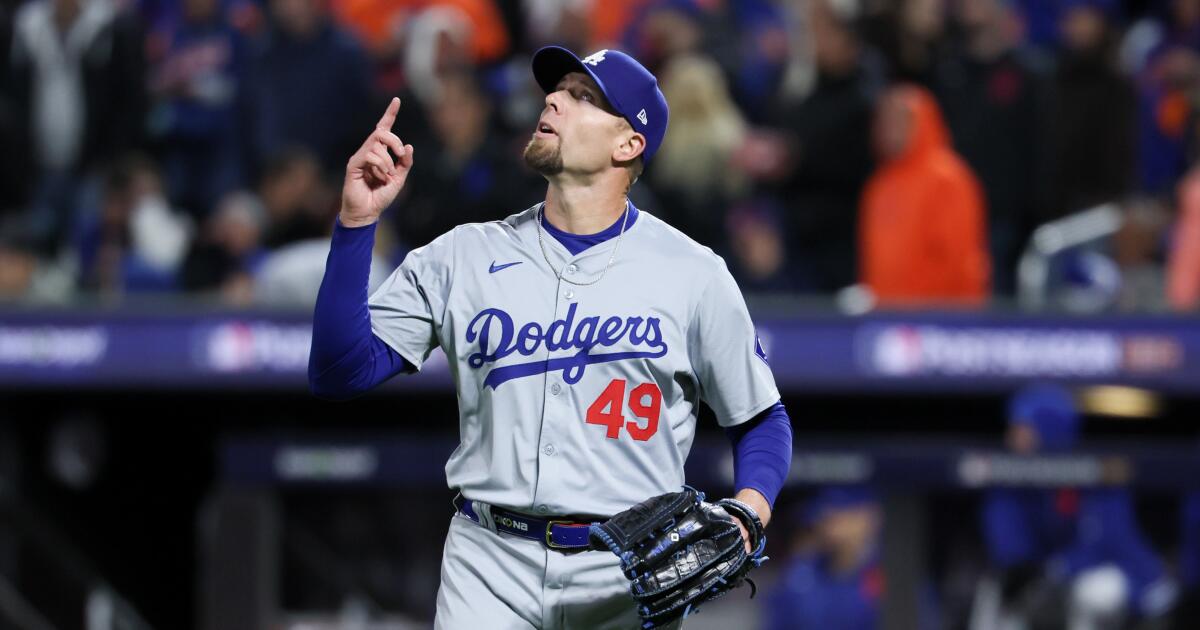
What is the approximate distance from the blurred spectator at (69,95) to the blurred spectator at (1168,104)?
14.0 ft

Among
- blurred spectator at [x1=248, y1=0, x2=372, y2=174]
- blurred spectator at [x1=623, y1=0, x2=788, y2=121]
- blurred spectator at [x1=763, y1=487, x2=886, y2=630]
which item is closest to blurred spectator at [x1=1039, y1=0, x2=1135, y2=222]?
blurred spectator at [x1=623, y1=0, x2=788, y2=121]

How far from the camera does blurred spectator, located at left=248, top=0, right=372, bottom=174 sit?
7.61 meters

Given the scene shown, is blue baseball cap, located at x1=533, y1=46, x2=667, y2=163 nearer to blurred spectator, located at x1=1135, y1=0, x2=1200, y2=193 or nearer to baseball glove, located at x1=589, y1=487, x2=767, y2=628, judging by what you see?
baseball glove, located at x1=589, y1=487, x2=767, y2=628

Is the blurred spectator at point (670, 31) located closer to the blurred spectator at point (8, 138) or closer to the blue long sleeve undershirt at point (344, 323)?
the blurred spectator at point (8, 138)

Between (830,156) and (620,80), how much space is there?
3.86 m

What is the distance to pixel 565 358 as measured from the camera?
3172 mm

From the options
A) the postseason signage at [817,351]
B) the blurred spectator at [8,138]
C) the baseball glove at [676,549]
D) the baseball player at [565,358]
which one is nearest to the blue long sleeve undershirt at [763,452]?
the baseball player at [565,358]

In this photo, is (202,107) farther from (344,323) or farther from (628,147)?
(344,323)

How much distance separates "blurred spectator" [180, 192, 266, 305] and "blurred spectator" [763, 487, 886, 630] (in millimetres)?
2452

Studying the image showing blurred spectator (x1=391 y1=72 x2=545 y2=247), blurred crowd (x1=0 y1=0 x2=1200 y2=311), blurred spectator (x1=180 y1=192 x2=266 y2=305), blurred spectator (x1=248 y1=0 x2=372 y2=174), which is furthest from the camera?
blurred spectator (x1=248 y1=0 x2=372 y2=174)

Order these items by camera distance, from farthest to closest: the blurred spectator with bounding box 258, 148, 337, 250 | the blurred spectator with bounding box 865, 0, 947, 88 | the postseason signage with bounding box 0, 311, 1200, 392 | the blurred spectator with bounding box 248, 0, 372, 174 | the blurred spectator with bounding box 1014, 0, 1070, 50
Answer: the blurred spectator with bounding box 1014, 0, 1070, 50 < the blurred spectator with bounding box 248, 0, 372, 174 < the blurred spectator with bounding box 258, 148, 337, 250 < the blurred spectator with bounding box 865, 0, 947, 88 < the postseason signage with bounding box 0, 311, 1200, 392

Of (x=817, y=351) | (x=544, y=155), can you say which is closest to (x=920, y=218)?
(x=817, y=351)

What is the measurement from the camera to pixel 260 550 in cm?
696

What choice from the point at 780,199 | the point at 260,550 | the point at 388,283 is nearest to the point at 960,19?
the point at 780,199
